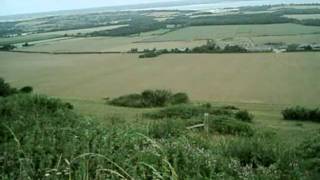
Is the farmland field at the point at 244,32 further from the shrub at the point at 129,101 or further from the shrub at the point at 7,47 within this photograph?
the shrub at the point at 129,101

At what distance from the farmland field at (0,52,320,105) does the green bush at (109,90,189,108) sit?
2.22 meters

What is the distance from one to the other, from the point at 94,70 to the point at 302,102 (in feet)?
81.3

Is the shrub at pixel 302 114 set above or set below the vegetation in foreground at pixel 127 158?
below

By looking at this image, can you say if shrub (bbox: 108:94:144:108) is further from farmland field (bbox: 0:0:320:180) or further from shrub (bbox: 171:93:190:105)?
shrub (bbox: 171:93:190:105)

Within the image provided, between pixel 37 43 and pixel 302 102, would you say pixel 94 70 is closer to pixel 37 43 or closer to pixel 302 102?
pixel 302 102

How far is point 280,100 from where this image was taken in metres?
31.6

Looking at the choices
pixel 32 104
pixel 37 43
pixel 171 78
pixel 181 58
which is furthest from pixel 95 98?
pixel 37 43

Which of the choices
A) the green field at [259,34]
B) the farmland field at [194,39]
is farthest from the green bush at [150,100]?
the green field at [259,34]

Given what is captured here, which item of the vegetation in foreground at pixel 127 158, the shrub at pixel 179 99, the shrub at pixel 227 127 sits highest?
the vegetation in foreground at pixel 127 158

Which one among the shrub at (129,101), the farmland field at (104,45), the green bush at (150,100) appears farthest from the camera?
the farmland field at (104,45)

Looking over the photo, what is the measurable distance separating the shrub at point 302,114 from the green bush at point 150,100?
25.0ft

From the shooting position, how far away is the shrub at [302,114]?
24.8 meters

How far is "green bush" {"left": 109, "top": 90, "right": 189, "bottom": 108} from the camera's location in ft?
101

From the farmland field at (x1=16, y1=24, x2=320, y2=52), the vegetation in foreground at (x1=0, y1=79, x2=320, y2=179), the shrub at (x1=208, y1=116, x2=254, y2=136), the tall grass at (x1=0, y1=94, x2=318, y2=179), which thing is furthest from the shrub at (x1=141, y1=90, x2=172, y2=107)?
the farmland field at (x1=16, y1=24, x2=320, y2=52)
